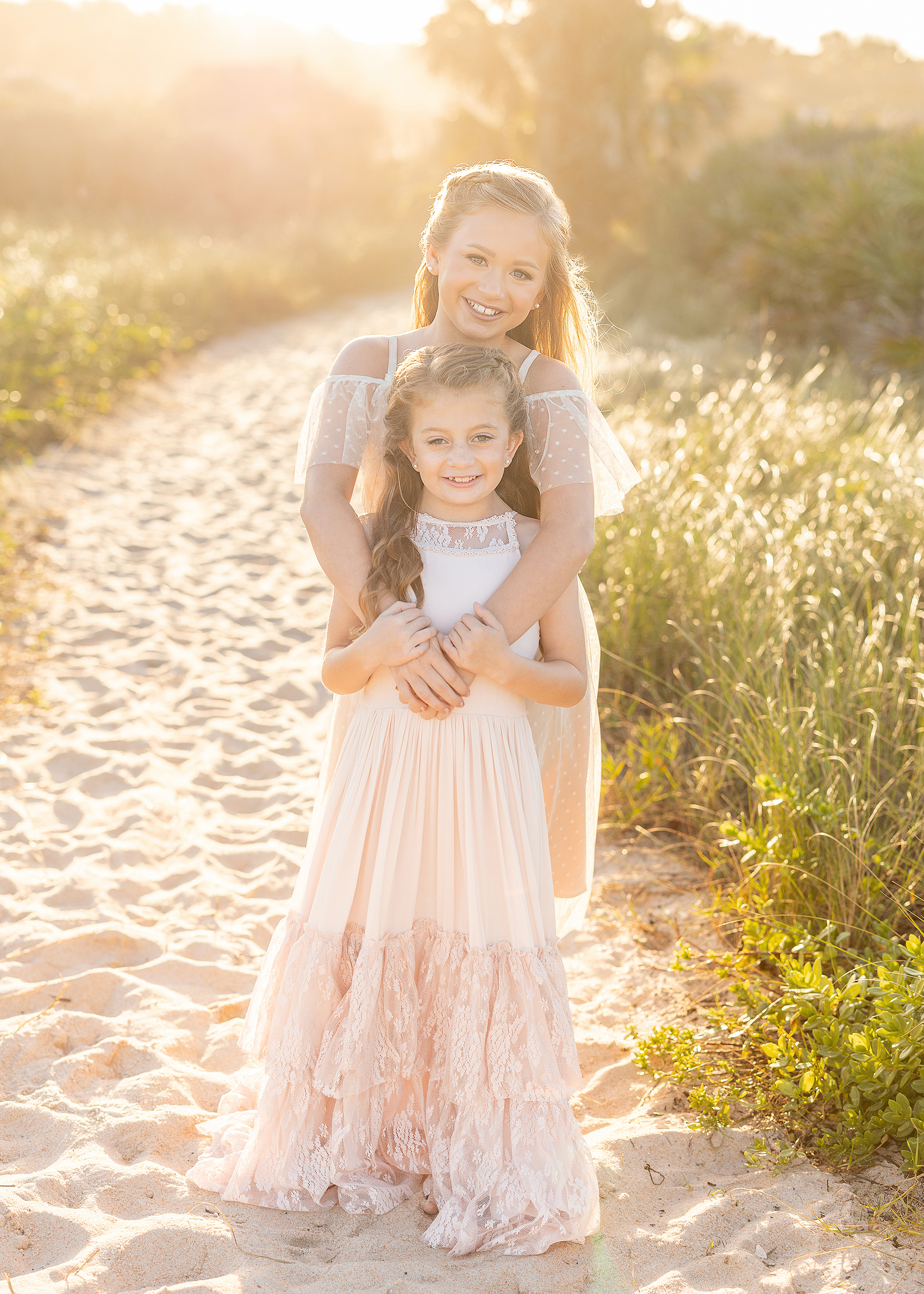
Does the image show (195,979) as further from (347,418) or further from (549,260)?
(549,260)

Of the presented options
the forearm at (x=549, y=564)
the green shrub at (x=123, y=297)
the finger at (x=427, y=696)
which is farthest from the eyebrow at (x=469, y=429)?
the green shrub at (x=123, y=297)

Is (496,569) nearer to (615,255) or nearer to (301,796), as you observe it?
(301,796)

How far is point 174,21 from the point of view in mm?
61531

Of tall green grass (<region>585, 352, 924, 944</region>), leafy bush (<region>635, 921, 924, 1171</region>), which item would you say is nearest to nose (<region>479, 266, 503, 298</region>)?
tall green grass (<region>585, 352, 924, 944</region>)

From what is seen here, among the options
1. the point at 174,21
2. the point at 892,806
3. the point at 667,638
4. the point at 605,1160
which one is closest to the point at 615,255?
the point at 667,638

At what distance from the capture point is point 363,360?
236 centimetres

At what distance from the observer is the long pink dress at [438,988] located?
6.76 feet

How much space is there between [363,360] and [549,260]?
48 cm

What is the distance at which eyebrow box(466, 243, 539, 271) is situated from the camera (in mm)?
2158

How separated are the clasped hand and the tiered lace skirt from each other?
0.10 metres

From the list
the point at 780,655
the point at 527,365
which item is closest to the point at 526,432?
the point at 527,365

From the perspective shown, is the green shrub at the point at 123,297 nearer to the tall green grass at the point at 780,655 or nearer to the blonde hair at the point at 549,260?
the tall green grass at the point at 780,655

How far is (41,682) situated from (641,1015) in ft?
11.0

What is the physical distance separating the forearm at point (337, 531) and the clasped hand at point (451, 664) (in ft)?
0.53
